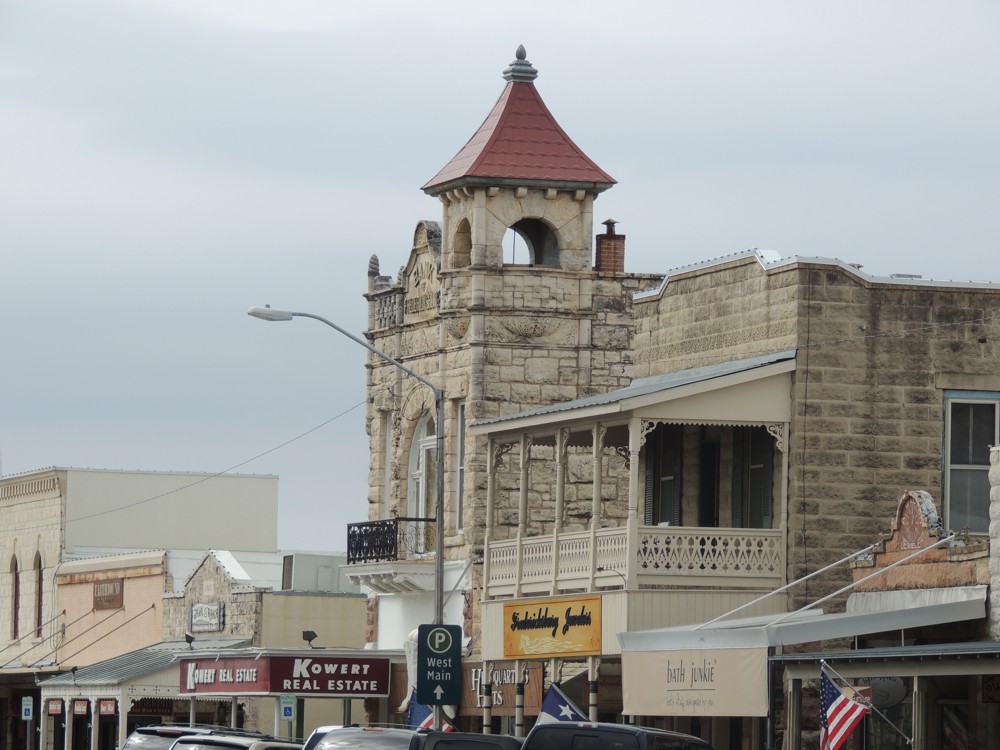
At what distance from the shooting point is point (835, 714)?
73.5 ft

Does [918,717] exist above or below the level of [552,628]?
below

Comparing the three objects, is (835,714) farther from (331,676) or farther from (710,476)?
(331,676)

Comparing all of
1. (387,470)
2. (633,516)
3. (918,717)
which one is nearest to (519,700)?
(633,516)

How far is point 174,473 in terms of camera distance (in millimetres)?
57875

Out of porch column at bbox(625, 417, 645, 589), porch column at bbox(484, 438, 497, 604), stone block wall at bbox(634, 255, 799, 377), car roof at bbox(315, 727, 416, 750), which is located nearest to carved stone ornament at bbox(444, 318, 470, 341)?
stone block wall at bbox(634, 255, 799, 377)

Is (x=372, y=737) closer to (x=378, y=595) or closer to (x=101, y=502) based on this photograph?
(x=378, y=595)

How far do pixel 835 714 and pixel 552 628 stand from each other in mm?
9068

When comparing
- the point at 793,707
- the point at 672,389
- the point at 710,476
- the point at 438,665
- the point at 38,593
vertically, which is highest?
the point at 672,389

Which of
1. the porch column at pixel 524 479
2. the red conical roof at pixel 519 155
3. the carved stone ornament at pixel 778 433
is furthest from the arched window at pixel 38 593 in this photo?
the carved stone ornament at pixel 778 433

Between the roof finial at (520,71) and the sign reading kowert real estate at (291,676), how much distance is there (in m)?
10.4

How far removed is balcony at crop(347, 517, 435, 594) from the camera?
38250mm

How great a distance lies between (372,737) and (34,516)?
35.1 m

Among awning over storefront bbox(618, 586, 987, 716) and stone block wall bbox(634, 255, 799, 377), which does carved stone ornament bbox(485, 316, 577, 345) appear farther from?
awning over storefront bbox(618, 586, 987, 716)

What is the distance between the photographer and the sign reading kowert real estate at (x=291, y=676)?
37.2 metres
